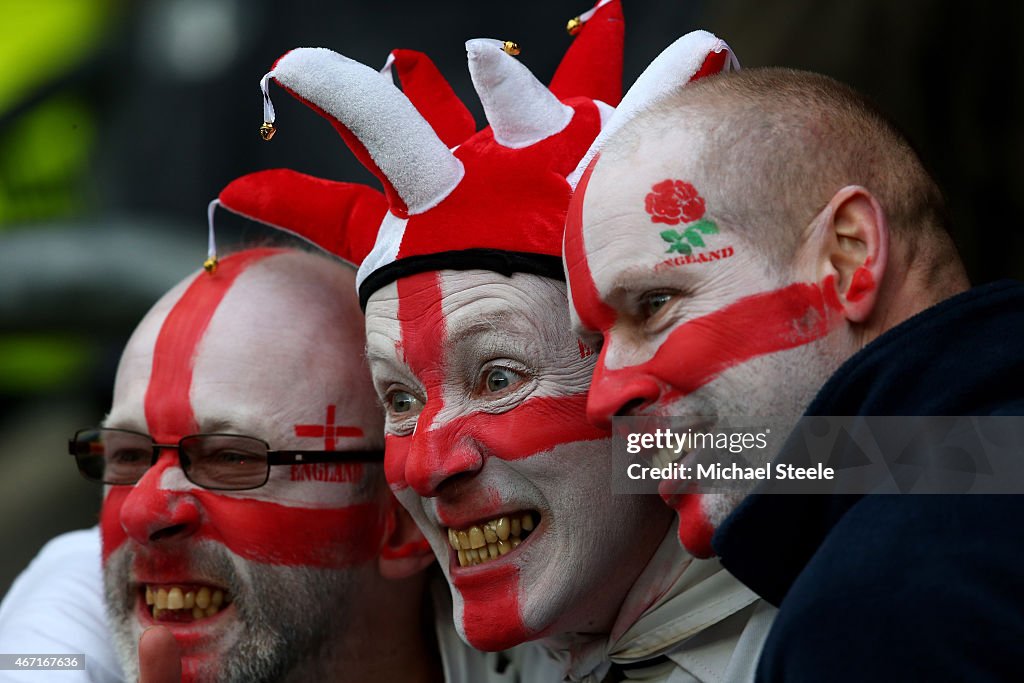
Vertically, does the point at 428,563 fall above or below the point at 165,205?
below

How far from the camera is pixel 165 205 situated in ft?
19.3

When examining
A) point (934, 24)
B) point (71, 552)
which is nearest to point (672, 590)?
point (71, 552)

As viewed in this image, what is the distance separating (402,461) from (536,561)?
0.35 metres

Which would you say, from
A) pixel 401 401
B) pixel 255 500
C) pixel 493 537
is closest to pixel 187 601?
pixel 255 500

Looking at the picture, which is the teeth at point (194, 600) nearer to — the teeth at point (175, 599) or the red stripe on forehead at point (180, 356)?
the teeth at point (175, 599)

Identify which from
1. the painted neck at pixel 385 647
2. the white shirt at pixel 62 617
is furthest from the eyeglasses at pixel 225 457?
the white shirt at pixel 62 617

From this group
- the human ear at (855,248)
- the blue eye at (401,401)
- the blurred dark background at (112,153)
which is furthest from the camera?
the blurred dark background at (112,153)

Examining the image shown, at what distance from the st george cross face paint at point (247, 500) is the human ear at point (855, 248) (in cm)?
143

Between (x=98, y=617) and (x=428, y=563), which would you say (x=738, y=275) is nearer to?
(x=428, y=563)

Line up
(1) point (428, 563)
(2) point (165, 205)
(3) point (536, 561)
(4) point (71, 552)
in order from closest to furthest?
(3) point (536, 561)
(1) point (428, 563)
(4) point (71, 552)
(2) point (165, 205)

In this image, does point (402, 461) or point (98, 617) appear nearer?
point (402, 461)

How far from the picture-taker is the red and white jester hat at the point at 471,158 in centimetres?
238

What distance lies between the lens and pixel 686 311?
192 centimetres

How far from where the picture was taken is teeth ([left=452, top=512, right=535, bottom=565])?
236cm
